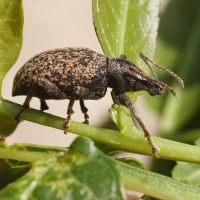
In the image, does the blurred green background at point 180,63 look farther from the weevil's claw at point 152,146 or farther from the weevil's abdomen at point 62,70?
the weevil's claw at point 152,146

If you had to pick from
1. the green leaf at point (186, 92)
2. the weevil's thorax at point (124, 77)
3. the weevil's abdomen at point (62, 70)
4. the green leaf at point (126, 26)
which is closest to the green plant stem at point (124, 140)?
the weevil's abdomen at point (62, 70)

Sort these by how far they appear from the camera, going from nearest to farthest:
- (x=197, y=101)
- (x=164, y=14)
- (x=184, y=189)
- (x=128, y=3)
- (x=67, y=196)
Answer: (x=67, y=196) < (x=184, y=189) < (x=128, y=3) < (x=197, y=101) < (x=164, y=14)

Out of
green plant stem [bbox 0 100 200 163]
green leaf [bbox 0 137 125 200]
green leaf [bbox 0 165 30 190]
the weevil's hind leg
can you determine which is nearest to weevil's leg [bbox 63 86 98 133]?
the weevil's hind leg

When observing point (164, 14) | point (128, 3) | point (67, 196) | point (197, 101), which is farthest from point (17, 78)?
point (164, 14)

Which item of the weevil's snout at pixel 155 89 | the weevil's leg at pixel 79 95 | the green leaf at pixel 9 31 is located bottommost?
the weevil's leg at pixel 79 95

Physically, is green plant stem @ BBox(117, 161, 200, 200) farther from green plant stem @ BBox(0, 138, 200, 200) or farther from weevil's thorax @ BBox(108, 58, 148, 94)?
weevil's thorax @ BBox(108, 58, 148, 94)

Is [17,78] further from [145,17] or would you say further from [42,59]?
[145,17]

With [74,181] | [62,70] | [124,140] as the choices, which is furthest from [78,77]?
[74,181]
